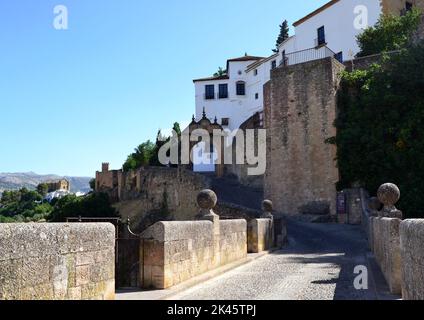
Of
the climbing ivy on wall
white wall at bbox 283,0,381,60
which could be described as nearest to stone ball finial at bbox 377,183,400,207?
the climbing ivy on wall

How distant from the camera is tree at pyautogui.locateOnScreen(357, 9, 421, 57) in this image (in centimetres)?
2897

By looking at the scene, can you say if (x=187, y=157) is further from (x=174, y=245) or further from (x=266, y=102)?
(x=174, y=245)

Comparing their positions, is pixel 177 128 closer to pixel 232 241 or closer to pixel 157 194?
pixel 157 194

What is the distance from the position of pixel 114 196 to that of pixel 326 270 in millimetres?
41395

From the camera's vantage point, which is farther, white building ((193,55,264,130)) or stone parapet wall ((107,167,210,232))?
white building ((193,55,264,130))

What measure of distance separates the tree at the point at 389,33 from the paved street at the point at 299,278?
15.9 metres

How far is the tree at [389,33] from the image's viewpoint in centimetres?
2897

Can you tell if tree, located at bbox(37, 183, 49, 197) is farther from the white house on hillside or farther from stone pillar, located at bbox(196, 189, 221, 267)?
stone pillar, located at bbox(196, 189, 221, 267)

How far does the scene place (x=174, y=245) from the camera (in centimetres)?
838

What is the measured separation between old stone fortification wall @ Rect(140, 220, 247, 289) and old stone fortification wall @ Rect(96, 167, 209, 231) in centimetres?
2106

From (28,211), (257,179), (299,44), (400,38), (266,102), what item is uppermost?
(299,44)

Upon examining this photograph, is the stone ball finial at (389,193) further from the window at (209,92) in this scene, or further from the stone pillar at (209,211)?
the window at (209,92)

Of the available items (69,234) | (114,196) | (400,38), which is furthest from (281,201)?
(114,196)
